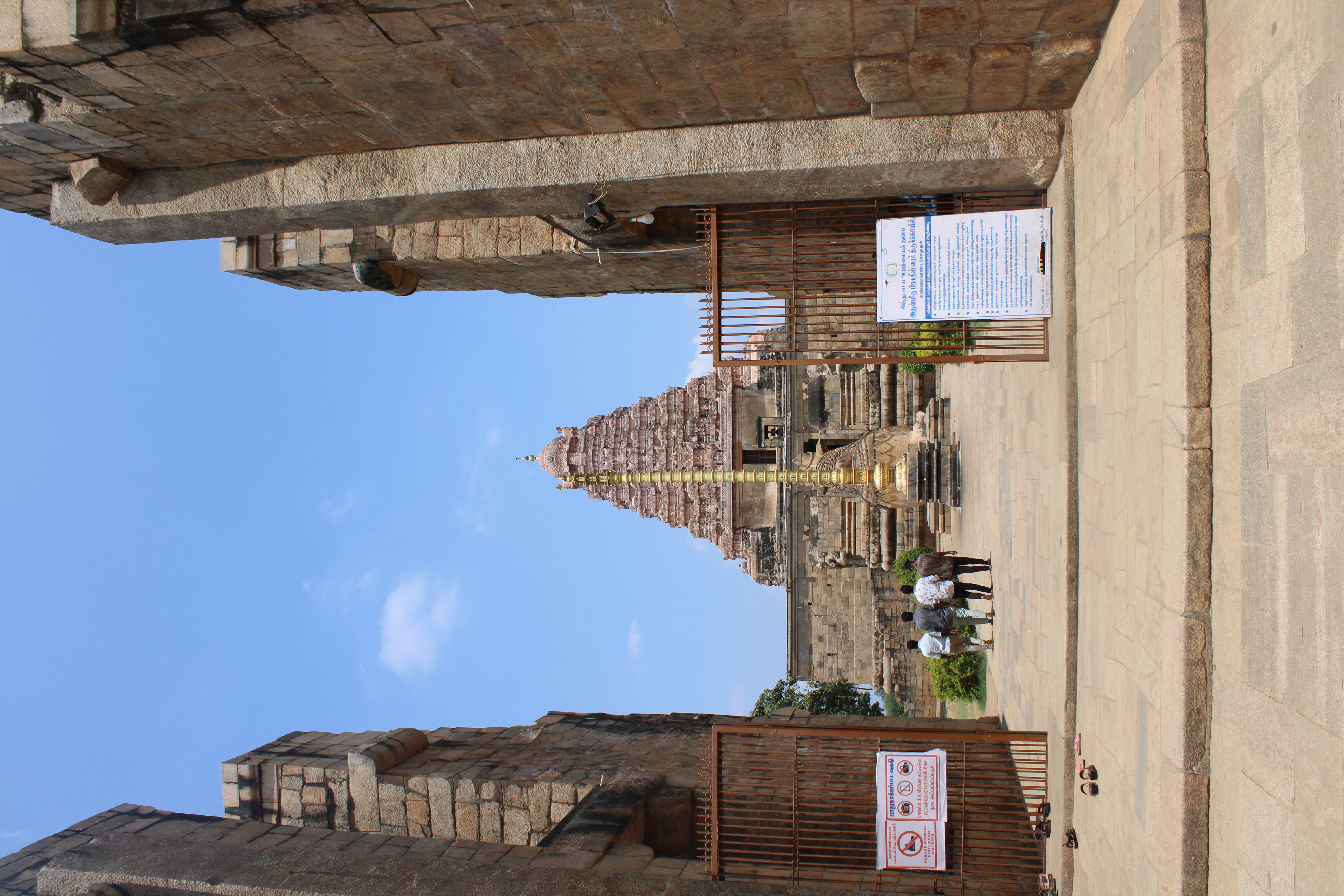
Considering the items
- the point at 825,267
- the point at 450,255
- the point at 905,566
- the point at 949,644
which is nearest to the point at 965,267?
the point at 825,267

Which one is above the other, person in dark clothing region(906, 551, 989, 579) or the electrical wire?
the electrical wire

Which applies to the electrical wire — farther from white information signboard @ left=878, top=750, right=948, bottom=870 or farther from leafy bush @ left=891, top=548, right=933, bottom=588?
leafy bush @ left=891, top=548, right=933, bottom=588

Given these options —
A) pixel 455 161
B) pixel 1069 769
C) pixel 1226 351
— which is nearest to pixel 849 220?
pixel 455 161

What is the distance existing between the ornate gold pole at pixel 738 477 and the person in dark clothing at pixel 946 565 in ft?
6.33

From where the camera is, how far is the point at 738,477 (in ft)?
33.3

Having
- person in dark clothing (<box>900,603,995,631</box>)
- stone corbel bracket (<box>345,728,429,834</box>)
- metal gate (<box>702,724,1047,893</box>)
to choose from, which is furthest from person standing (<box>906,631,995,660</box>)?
stone corbel bracket (<box>345,728,429,834</box>)

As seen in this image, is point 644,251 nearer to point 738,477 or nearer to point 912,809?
point 738,477

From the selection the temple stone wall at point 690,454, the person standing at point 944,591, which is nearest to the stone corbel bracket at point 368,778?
the person standing at point 944,591

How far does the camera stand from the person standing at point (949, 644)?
8.40 meters

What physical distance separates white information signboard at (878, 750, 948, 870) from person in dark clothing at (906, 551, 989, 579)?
2.69m

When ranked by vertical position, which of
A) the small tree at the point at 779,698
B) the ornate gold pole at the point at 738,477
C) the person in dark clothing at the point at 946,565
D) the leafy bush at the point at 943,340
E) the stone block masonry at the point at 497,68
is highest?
the stone block masonry at the point at 497,68

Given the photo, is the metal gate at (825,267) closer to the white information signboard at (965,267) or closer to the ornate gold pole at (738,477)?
the white information signboard at (965,267)

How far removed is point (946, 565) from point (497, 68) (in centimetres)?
646

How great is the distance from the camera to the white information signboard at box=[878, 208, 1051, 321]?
5508mm
